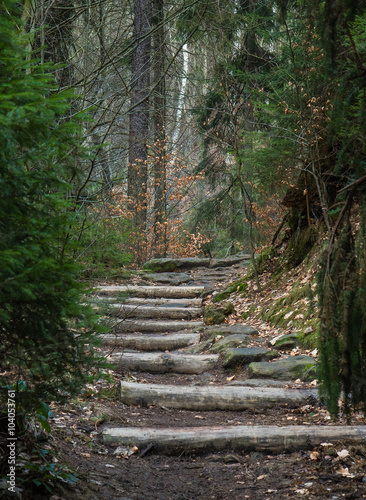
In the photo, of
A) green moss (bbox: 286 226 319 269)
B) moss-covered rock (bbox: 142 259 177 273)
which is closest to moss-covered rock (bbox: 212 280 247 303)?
green moss (bbox: 286 226 319 269)

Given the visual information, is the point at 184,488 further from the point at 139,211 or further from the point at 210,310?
the point at 139,211

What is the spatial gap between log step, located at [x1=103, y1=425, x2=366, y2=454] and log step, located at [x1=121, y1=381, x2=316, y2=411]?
2.23 feet

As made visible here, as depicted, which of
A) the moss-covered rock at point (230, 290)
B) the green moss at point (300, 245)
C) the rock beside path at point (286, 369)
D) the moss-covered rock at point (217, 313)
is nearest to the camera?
the rock beside path at point (286, 369)

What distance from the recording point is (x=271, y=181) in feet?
26.1

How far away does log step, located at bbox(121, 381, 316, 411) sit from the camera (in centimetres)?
412

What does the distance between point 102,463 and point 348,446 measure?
1750 millimetres

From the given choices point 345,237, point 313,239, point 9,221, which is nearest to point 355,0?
point 345,237

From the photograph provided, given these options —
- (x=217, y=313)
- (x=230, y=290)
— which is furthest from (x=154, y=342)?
(x=230, y=290)

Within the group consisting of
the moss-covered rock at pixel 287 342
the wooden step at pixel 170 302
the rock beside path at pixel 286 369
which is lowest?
the rock beside path at pixel 286 369

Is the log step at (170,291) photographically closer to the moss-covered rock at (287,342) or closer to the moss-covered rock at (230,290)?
the moss-covered rock at (230,290)

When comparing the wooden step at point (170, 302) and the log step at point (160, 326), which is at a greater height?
the wooden step at point (170, 302)

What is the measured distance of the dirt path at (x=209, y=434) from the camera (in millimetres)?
2812

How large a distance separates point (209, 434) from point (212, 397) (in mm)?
826

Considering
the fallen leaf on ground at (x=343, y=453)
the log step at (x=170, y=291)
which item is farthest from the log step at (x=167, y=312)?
the fallen leaf on ground at (x=343, y=453)
